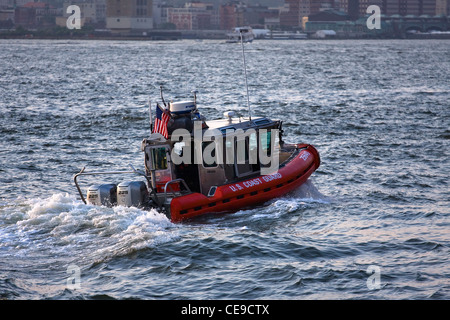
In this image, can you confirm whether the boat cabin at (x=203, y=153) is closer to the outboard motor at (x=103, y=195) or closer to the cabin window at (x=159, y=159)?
the cabin window at (x=159, y=159)

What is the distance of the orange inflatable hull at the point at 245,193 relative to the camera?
17469 millimetres

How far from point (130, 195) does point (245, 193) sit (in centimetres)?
311

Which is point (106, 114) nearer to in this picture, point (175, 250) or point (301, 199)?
point (301, 199)

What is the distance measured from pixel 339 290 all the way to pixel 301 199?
6.84 m

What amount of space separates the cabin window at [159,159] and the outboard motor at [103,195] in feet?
4.04

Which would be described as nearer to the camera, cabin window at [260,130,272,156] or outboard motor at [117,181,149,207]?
outboard motor at [117,181,149,207]

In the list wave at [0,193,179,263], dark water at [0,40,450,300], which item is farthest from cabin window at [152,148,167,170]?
dark water at [0,40,450,300]

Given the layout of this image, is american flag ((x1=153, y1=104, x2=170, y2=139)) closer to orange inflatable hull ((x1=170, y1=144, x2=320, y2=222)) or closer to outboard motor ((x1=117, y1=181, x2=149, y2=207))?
outboard motor ((x1=117, y1=181, x2=149, y2=207))

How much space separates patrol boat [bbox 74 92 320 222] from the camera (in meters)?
17.6

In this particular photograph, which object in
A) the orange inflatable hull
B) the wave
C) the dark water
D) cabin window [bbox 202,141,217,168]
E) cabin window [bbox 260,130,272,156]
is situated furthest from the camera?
Result: cabin window [bbox 260,130,272,156]

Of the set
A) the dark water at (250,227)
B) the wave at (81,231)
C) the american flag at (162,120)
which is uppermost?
the american flag at (162,120)

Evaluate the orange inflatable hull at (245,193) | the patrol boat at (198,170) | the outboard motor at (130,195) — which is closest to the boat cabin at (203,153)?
the patrol boat at (198,170)

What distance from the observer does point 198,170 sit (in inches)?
725
